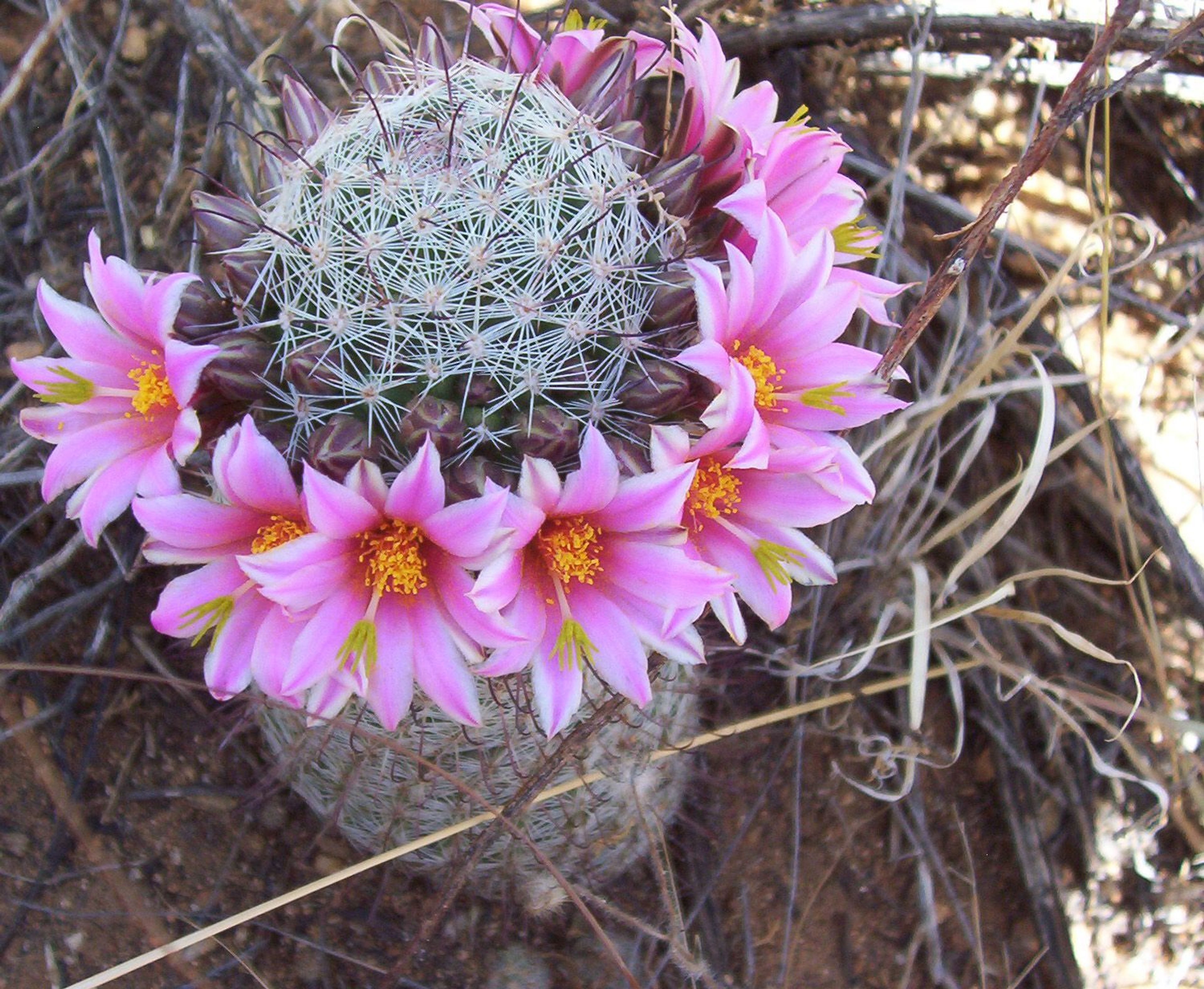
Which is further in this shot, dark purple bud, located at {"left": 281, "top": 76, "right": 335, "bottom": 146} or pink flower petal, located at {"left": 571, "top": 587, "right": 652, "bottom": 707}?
dark purple bud, located at {"left": 281, "top": 76, "right": 335, "bottom": 146}

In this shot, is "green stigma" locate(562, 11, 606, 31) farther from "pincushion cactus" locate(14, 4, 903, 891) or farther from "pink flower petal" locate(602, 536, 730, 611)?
"pink flower petal" locate(602, 536, 730, 611)

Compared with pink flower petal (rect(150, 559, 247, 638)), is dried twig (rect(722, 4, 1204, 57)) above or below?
above

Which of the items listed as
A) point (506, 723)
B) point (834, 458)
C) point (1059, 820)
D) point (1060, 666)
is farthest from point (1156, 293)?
point (506, 723)

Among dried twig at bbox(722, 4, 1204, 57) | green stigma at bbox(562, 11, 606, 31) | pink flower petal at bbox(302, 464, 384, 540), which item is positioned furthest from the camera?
dried twig at bbox(722, 4, 1204, 57)

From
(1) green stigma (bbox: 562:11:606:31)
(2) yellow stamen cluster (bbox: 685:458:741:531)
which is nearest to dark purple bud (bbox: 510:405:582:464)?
(2) yellow stamen cluster (bbox: 685:458:741:531)

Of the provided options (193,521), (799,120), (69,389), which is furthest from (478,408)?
(799,120)

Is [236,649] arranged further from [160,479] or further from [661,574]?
[661,574]
